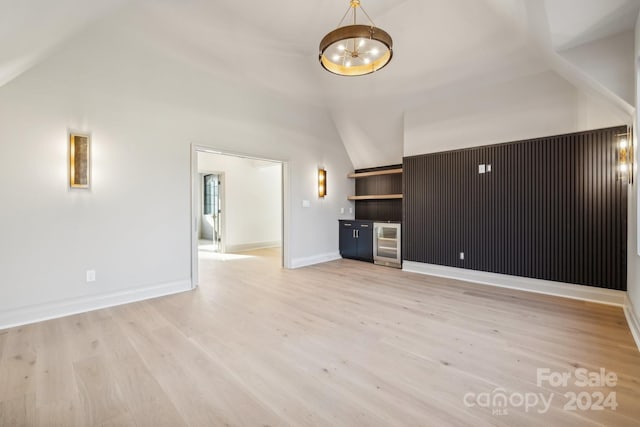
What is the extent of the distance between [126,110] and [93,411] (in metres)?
3.29

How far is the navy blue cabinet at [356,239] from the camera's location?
6.06 metres

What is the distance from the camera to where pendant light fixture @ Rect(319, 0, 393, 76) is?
8.88 ft

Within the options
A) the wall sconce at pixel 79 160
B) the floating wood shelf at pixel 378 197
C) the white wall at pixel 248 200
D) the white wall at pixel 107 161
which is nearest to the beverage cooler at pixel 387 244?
the floating wood shelf at pixel 378 197

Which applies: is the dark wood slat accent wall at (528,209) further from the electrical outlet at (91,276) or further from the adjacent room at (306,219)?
the electrical outlet at (91,276)

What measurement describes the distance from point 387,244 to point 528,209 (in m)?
2.47

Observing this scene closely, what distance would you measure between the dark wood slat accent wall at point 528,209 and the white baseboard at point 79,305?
408 cm

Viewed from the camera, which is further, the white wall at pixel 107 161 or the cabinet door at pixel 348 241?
the cabinet door at pixel 348 241

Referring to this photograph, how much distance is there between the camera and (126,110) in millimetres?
3594

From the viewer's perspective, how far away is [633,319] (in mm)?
2709

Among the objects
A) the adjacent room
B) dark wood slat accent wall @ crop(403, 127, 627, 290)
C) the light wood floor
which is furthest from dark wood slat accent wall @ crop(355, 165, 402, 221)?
the light wood floor

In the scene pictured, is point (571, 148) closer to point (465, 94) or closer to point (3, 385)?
point (465, 94)

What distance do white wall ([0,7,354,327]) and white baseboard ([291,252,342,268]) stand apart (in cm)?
205

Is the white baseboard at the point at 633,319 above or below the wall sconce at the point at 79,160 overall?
below

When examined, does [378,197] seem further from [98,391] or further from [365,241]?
[98,391]
